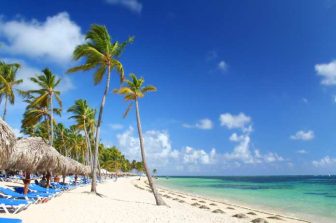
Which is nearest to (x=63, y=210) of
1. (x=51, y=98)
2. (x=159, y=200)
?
(x=159, y=200)

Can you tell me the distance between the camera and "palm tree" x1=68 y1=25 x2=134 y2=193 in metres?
21.0

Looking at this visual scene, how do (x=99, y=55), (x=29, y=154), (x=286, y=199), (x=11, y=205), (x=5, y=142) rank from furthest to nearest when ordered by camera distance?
(x=286, y=199) → (x=99, y=55) → (x=29, y=154) → (x=11, y=205) → (x=5, y=142)

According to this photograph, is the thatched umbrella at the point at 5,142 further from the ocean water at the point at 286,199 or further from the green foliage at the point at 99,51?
the ocean water at the point at 286,199

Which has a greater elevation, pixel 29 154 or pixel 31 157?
pixel 29 154

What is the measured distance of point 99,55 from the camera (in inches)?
826

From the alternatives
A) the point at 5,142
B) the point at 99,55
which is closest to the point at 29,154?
the point at 5,142

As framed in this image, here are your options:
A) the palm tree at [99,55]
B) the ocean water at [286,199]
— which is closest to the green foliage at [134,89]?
the palm tree at [99,55]

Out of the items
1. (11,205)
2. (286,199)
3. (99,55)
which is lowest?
(286,199)

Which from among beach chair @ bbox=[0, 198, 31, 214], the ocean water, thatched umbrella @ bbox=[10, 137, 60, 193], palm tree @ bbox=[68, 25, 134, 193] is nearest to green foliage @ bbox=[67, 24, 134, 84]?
palm tree @ bbox=[68, 25, 134, 193]

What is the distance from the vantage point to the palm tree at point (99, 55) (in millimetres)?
20969

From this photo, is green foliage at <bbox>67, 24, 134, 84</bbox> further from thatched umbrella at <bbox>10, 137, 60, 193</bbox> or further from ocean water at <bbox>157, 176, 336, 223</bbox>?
ocean water at <bbox>157, 176, 336, 223</bbox>

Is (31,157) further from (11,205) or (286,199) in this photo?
(286,199)

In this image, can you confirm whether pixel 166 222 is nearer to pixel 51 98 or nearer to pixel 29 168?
pixel 29 168

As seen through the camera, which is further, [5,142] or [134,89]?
[134,89]
